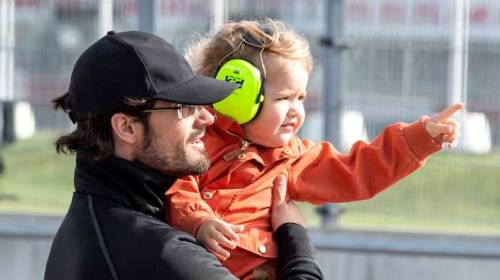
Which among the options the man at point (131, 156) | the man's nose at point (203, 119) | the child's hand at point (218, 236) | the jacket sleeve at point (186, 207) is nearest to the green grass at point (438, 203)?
the jacket sleeve at point (186, 207)

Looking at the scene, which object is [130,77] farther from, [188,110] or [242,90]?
[242,90]

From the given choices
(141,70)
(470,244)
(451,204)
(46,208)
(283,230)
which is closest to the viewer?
(141,70)

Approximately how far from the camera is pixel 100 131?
2980 millimetres

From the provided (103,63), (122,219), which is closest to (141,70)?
(103,63)

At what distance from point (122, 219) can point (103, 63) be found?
377 millimetres

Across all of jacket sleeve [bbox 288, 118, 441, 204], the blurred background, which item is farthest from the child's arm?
the blurred background

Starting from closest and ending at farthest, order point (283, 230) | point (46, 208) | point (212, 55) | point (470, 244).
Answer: point (283, 230), point (212, 55), point (470, 244), point (46, 208)

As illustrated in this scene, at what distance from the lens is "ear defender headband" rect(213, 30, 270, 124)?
342cm

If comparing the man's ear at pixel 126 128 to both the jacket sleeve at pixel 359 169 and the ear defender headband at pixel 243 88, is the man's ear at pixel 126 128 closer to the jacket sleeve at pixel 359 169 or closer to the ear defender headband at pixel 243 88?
the ear defender headband at pixel 243 88

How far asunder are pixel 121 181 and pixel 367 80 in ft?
15.8

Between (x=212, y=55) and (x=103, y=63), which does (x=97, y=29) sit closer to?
(x=212, y=55)

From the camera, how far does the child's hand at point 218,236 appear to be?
3.20m

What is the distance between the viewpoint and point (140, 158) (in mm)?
2979

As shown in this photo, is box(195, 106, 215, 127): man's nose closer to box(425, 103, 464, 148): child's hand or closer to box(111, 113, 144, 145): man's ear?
box(111, 113, 144, 145): man's ear
